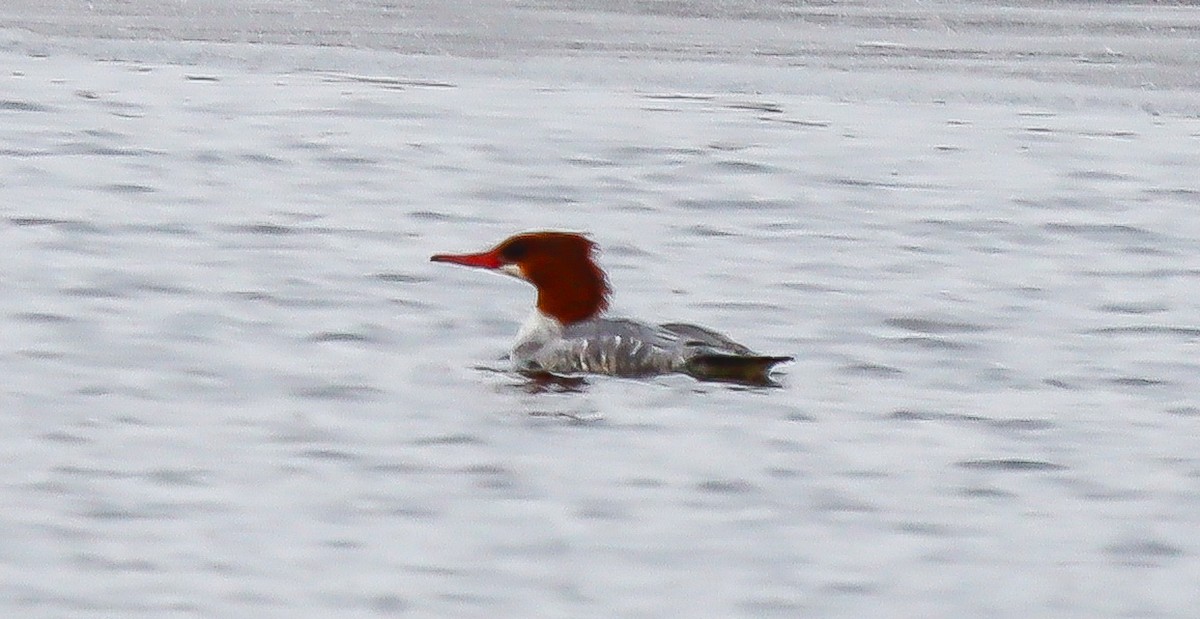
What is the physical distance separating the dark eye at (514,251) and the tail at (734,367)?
0.87 meters

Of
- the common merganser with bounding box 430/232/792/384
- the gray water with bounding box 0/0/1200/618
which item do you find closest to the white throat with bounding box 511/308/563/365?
the common merganser with bounding box 430/232/792/384

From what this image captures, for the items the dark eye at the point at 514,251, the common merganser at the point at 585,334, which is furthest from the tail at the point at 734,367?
the dark eye at the point at 514,251

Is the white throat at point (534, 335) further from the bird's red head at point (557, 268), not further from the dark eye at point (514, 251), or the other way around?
the dark eye at point (514, 251)

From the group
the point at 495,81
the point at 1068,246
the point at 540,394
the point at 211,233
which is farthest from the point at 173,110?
the point at 540,394

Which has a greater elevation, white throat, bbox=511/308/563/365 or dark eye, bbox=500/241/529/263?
dark eye, bbox=500/241/529/263

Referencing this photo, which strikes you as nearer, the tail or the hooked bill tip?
the tail

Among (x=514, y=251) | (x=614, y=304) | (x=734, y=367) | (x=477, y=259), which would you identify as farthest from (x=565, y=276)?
(x=614, y=304)

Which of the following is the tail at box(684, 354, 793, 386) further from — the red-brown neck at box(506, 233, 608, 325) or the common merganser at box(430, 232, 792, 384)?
the red-brown neck at box(506, 233, 608, 325)

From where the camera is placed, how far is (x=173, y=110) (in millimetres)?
13125

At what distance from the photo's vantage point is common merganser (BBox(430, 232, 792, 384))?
26.2 ft

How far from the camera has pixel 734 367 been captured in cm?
796

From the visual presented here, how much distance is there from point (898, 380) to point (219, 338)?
2.09 metres

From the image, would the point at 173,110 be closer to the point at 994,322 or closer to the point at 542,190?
the point at 542,190

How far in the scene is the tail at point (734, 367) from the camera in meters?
7.92
